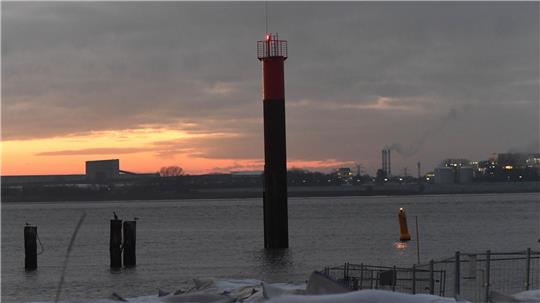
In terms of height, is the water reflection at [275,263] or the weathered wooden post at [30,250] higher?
the weathered wooden post at [30,250]

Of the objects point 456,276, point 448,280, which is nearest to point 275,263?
point 448,280

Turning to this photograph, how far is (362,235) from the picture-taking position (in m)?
74.2

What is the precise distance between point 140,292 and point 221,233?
4691 centimetres

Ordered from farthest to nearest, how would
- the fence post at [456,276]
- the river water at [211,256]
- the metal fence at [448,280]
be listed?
the river water at [211,256]
the metal fence at [448,280]
the fence post at [456,276]

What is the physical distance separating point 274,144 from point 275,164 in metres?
0.90

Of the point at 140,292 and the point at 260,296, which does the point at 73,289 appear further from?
the point at 260,296

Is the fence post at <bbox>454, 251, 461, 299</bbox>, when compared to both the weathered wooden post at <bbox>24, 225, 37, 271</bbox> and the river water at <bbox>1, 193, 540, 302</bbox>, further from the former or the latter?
the weathered wooden post at <bbox>24, 225, 37, 271</bbox>

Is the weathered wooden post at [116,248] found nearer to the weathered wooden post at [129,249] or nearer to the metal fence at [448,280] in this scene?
the weathered wooden post at [129,249]

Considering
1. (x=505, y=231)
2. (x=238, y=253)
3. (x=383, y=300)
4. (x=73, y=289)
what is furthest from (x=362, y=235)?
(x=383, y=300)

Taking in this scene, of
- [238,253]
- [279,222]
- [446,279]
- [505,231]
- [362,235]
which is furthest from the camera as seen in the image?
[505,231]

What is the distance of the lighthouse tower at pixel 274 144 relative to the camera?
1720 inches

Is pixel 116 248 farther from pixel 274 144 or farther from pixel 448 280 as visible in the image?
pixel 448 280

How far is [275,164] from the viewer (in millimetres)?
43781

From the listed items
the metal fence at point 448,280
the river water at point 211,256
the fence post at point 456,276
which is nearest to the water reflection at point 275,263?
the river water at point 211,256
